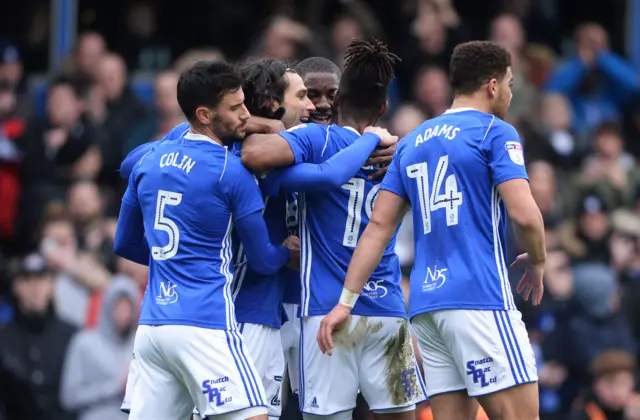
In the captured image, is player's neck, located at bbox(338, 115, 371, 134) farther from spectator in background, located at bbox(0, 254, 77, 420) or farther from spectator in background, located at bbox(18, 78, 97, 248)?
spectator in background, located at bbox(18, 78, 97, 248)

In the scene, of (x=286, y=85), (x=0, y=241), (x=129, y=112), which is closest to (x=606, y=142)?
(x=129, y=112)

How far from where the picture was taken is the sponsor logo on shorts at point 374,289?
7.57m

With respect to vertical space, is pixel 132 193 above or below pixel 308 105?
below

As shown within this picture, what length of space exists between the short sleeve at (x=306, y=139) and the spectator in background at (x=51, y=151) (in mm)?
6274

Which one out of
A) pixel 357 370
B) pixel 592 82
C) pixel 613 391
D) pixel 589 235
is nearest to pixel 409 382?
pixel 357 370

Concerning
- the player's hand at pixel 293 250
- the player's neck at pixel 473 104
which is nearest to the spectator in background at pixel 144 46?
the player's hand at pixel 293 250

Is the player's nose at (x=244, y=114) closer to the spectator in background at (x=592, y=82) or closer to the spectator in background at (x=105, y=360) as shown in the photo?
the spectator in background at (x=105, y=360)

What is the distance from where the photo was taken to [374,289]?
759 centimetres

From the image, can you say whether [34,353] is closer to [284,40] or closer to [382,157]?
[284,40]

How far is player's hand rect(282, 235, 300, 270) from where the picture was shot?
7.60 m

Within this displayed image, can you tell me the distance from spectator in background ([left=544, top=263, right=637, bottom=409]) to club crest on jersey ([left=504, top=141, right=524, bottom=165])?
17.2ft

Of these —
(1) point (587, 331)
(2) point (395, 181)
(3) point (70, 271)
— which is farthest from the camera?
(3) point (70, 271)

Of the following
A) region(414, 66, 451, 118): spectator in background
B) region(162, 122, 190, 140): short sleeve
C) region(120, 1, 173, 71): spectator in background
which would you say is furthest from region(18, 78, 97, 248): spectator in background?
region(162, 122, 190, 140): short sleeve

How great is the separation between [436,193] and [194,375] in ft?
5.02
